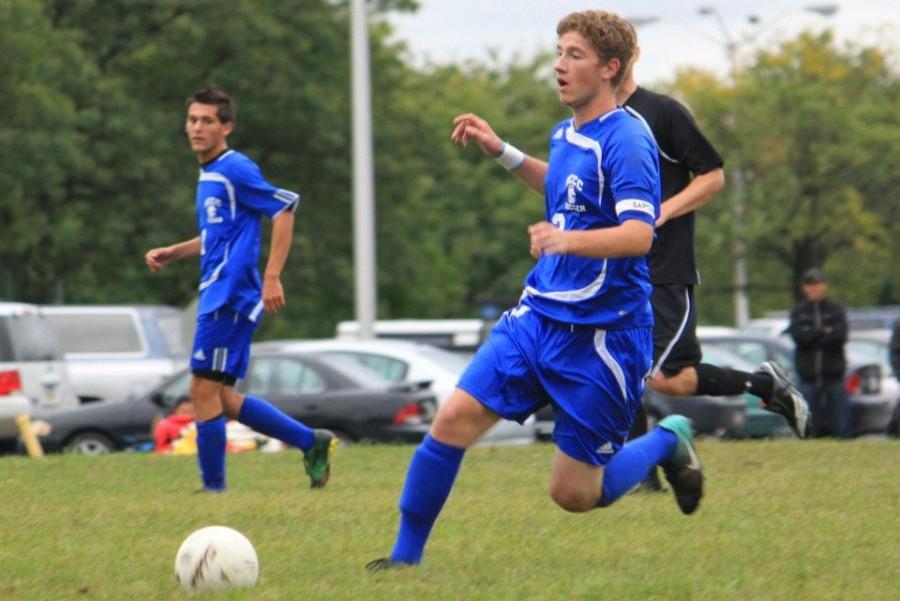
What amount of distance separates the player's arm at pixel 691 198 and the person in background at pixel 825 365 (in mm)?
9223

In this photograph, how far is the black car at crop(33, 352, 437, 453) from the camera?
17.7 m

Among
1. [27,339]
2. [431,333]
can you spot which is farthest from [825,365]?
[431,333]

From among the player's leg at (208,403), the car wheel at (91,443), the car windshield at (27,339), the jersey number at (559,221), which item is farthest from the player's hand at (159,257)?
the car windshield at (27,339)

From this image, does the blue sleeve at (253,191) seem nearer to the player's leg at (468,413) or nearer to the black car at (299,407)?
the player's leg at (468,413)

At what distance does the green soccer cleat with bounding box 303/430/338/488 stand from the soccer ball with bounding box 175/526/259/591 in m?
3.87

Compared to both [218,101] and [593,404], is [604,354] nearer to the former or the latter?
[593,404]

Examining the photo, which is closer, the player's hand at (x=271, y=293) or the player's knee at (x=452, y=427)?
the player's knee at (x=452, y=427)

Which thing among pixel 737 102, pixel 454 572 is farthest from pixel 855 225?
pixel 454 572

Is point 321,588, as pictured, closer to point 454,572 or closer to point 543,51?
point 454,572

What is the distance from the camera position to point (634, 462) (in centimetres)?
700

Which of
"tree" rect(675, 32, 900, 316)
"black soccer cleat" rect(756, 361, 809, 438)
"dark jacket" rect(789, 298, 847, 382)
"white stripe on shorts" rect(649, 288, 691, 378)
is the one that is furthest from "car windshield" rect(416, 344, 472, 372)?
"tree" rect(675, 32, 900, 316)

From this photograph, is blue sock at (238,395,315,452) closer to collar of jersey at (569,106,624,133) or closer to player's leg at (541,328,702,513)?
player's leg at (541,328,702,513)

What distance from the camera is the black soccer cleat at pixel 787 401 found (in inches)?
364

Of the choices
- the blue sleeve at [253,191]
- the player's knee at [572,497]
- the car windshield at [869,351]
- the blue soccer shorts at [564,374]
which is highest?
the blue sleeve at [253,191]
